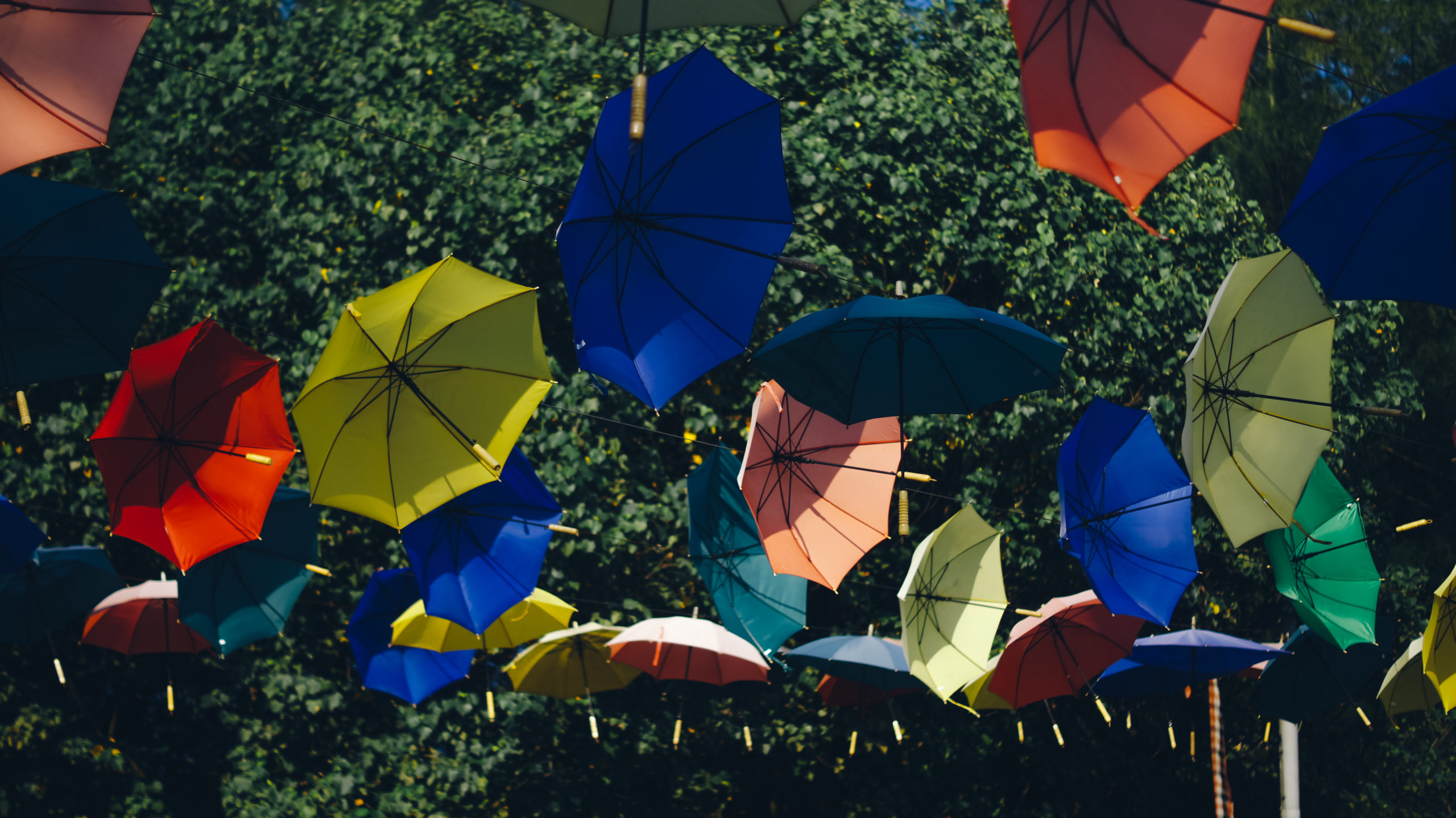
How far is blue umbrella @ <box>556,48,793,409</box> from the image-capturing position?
17.2ft

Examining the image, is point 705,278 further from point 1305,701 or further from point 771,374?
point 1305,701

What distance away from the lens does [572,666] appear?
28.7ft

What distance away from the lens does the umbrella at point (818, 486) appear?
7.04 metres

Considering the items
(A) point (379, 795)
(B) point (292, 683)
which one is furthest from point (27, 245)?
(A) point (379, 795)

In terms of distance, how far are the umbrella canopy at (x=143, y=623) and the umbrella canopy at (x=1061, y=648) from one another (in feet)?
21.1

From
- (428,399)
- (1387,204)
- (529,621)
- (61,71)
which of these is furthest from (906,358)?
(61,71)

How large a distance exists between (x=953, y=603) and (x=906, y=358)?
246 cm

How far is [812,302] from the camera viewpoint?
1059 cm

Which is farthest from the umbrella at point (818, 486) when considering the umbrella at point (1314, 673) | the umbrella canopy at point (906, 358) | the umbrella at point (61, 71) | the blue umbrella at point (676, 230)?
the umbrella at point (61, 71)

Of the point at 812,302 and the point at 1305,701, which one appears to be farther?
the point at 812,302

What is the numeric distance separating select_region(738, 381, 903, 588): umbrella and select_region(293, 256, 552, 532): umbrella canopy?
1.87 meters

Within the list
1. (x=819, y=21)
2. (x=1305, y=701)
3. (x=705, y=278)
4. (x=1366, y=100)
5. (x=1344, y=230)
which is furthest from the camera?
(x=1366, y=100)

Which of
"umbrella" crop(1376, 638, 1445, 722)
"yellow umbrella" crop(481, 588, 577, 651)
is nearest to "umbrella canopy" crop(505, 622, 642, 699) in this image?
"yellow umbrella" crop(481, 588, 577, 651)

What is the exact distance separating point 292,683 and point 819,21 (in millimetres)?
9154
